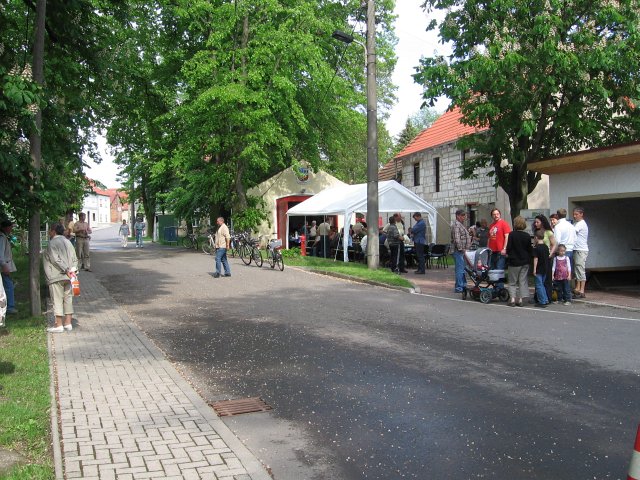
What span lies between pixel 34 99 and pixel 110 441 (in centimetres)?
579

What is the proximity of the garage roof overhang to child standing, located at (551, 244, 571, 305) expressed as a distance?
8.37ft

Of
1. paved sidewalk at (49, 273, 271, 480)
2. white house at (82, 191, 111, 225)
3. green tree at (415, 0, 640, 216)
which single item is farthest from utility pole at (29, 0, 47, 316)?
white house at (82, 191, 111, 225)

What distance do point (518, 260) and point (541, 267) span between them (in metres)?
0.58

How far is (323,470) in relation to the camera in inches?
171

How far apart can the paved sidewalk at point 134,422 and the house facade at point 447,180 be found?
21814 millimetres

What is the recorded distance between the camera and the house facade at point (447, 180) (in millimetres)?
28141

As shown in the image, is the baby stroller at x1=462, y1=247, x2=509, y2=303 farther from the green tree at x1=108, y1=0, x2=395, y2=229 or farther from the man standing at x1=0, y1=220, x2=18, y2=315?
the green tree at x1=108, y1=0, x2=395, y2=229

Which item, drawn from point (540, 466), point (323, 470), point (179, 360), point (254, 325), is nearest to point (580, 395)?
point (540, 466)

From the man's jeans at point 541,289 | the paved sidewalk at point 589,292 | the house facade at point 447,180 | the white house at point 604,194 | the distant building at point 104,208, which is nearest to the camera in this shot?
the man's jeans at point 541,289

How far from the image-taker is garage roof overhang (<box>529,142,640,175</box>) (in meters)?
13.2

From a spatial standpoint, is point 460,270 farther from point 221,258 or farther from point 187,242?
point 187,242

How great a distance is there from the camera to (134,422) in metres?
5.15

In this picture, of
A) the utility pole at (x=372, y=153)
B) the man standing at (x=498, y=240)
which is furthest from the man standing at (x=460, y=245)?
the utility pole at (x=372, y=153)

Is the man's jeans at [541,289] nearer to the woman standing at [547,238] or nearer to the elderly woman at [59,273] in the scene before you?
the woman standing at [547,238]
